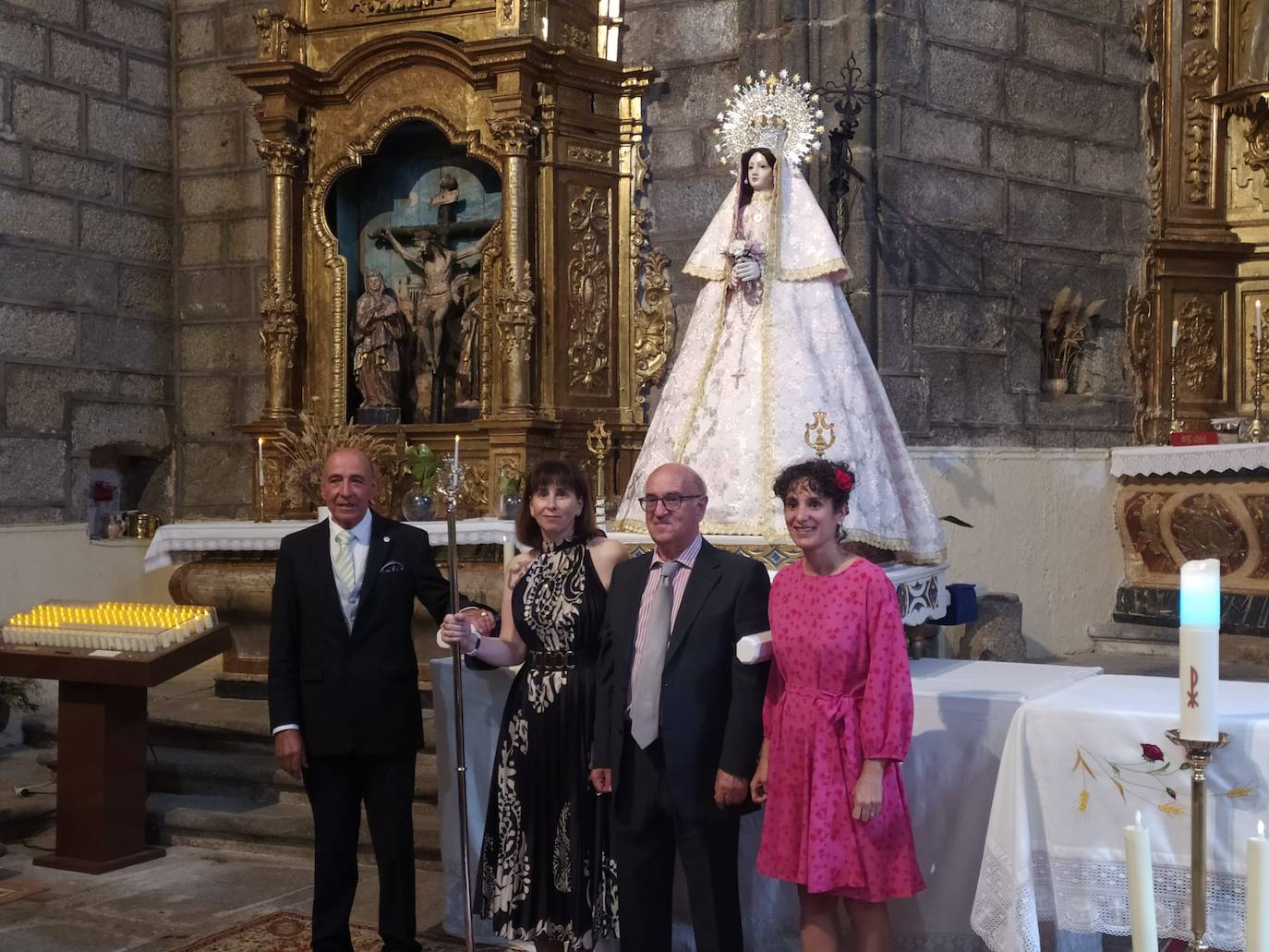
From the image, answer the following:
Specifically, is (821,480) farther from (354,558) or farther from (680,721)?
(354,558)

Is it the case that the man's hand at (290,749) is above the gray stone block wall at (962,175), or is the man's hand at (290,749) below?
below

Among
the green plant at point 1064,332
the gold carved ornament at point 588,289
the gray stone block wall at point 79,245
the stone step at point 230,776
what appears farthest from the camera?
the green plant at point 1064,332

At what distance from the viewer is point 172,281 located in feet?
31.1

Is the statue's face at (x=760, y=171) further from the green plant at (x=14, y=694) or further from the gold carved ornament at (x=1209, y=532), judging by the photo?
the green plant at (x=14, y=694)

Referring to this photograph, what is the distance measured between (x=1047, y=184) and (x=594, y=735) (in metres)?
5.95

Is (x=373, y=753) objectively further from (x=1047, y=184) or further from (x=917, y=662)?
(x=1047, y=184)

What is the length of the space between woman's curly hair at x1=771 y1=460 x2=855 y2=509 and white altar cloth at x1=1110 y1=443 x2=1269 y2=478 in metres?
5.21

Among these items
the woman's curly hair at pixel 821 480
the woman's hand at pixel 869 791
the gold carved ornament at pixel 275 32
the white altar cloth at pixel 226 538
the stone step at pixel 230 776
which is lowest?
the stone step at pixel 230 776

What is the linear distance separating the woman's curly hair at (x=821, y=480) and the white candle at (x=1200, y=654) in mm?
Answer: 1763

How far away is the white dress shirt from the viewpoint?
432 centimetres

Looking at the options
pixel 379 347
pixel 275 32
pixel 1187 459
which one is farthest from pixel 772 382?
pixel 275 32

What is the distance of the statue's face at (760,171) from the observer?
5062 mm

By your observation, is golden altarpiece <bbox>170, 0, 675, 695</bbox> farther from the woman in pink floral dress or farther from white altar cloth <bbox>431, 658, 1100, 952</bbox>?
the woman in pink floral dress

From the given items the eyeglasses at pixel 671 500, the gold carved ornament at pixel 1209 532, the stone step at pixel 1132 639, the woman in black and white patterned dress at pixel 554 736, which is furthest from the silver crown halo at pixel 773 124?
the stone step at pixel 1132 639
